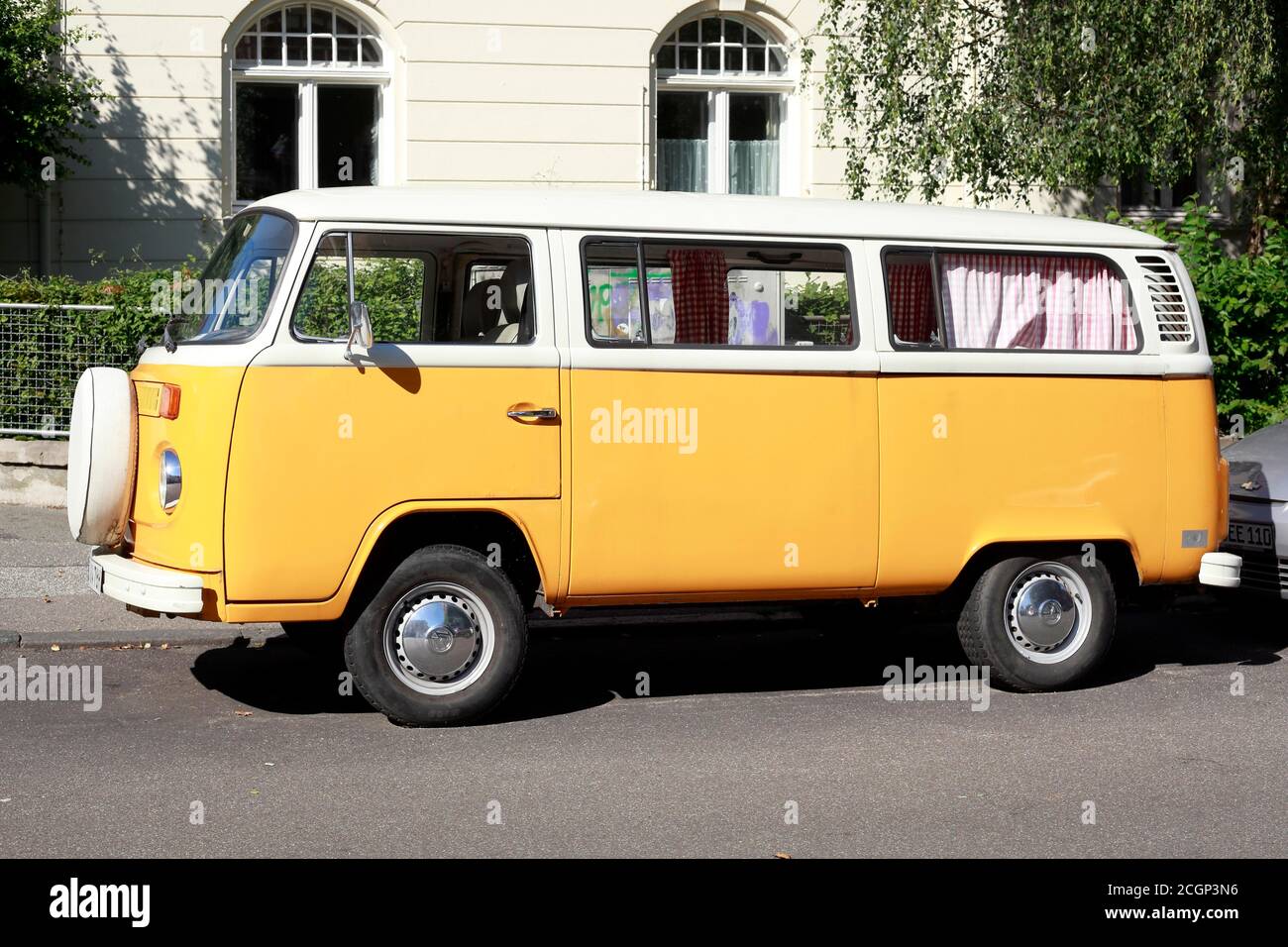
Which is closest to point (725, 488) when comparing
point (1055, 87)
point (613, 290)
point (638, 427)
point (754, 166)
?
point (638, 427)

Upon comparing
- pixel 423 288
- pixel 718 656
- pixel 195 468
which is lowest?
pixel 718 656

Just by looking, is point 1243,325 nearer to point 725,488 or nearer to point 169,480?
point 725,488

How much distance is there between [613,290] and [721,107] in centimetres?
1185

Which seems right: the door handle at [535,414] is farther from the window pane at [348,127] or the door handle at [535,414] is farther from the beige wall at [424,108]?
the window pane at [348,127]

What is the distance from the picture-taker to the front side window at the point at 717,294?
7367mm

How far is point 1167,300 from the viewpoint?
826 centimetres

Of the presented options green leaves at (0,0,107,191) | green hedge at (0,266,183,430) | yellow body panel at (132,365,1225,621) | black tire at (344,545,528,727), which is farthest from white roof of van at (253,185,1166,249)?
green leaves at (0,0,107,191)

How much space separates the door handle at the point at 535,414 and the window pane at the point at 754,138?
12091mm

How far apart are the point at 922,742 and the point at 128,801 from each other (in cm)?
332

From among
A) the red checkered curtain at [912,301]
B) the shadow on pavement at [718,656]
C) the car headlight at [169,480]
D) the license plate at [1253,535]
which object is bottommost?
the shadow on pavement at [718,656]

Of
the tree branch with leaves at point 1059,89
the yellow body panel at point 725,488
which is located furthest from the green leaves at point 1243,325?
the yellow body panel at point 725,488

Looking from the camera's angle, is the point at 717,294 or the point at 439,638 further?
the point at 717,294
